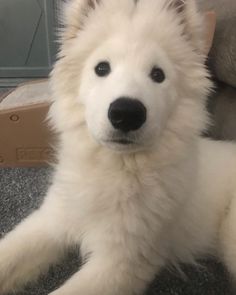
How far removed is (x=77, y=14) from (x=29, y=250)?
0.72m

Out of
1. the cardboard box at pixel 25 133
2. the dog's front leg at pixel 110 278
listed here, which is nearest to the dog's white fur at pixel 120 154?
the dog's front leg at pixel 110 278

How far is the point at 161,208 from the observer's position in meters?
1.36

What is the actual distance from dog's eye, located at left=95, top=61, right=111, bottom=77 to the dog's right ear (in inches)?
6.6

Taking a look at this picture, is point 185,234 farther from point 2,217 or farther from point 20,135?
point 20,135

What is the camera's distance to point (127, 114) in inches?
46.1

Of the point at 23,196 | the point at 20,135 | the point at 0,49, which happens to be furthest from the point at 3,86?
the point at 23,196

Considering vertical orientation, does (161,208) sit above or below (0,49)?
above

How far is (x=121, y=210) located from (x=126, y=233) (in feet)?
0.22

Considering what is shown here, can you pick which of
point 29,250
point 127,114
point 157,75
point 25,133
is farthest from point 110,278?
point 25,133

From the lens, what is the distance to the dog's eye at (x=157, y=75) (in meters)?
1.30

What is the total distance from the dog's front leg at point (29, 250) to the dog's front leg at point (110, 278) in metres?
0.17

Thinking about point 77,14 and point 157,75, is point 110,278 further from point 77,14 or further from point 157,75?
point 77,14

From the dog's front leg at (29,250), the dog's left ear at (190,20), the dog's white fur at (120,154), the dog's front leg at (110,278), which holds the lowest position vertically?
the dog's front leg at (29,250)

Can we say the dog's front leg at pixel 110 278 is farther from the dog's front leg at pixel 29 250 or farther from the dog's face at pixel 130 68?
the dog's face at pixel 130 68
